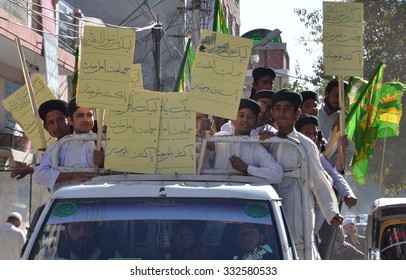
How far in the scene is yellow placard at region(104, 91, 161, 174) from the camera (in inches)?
256

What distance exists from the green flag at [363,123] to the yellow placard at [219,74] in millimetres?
3481

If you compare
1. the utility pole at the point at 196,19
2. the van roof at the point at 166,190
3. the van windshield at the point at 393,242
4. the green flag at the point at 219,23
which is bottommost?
the van windshield at the point at 393,242

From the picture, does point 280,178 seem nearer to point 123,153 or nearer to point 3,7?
point 123,153

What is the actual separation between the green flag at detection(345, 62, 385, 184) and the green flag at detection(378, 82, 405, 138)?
481 mm

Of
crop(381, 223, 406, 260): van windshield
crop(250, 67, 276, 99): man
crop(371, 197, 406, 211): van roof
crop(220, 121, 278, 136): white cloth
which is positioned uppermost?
crop(250, 67, 276, 99): man

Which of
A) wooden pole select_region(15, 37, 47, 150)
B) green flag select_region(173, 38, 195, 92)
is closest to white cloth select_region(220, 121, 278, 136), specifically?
wooden pole select_region(15, 37, 47, 150)

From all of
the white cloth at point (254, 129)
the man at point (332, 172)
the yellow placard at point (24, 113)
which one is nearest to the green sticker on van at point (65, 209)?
the white cloth at point (254, 129)

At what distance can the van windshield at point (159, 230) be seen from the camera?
5352 millimetres

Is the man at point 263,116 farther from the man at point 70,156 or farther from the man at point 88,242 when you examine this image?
the man at point 88,242

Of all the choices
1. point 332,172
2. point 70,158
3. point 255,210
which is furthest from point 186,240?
point 332,172

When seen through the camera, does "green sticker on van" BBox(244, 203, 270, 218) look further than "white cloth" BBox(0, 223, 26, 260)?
No

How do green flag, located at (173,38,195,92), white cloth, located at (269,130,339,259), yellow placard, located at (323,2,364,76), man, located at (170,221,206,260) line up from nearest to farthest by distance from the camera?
1. man, located at (170,221,206,260)
2. white cloth, located at (269,130,339,259)
3. yellow placard, located at (323,2,364,76)
4. green flag, located at (173,38,195,92)

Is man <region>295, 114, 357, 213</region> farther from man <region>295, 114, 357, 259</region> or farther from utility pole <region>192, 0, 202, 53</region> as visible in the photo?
utility pole <region>192, 0, 202, 53</region>

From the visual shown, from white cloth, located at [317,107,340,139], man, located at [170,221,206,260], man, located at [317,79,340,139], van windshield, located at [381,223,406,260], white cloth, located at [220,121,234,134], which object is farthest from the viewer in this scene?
white cloth, located at [317,107,340,139]
